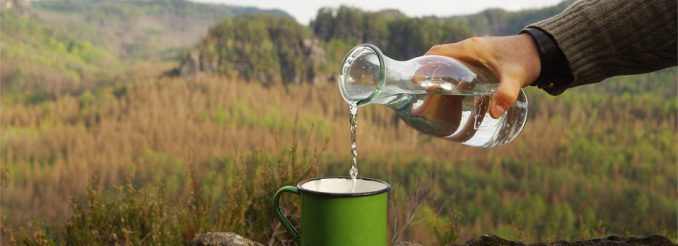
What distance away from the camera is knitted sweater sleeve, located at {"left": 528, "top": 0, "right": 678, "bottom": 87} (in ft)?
3.25

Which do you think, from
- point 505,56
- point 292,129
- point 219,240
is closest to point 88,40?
point 292,129

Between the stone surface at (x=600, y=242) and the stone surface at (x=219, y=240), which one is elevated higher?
the stone surface at (x=600, y=242)

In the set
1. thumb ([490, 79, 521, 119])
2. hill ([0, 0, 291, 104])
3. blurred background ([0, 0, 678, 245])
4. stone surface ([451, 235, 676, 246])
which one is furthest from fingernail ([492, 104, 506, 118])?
hill ([0, 0, 291, 104])

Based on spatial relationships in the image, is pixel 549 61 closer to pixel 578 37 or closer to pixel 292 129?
pixel 578 37

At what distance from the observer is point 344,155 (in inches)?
124

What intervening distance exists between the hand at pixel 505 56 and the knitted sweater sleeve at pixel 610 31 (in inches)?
2.0

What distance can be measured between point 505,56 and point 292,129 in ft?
8.14

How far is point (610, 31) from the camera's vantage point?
1006 mm

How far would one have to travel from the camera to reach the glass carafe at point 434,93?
93 centimetres

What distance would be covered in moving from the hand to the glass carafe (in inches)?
0.7

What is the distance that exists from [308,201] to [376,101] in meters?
0.19

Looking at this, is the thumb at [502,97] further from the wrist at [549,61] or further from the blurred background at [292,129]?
the blurred background at [292,129]

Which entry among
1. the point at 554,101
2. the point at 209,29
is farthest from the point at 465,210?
the point at 209,29

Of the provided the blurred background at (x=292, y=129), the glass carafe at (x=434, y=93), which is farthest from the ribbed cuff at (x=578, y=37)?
the blurred background at (x=292, y=129)
